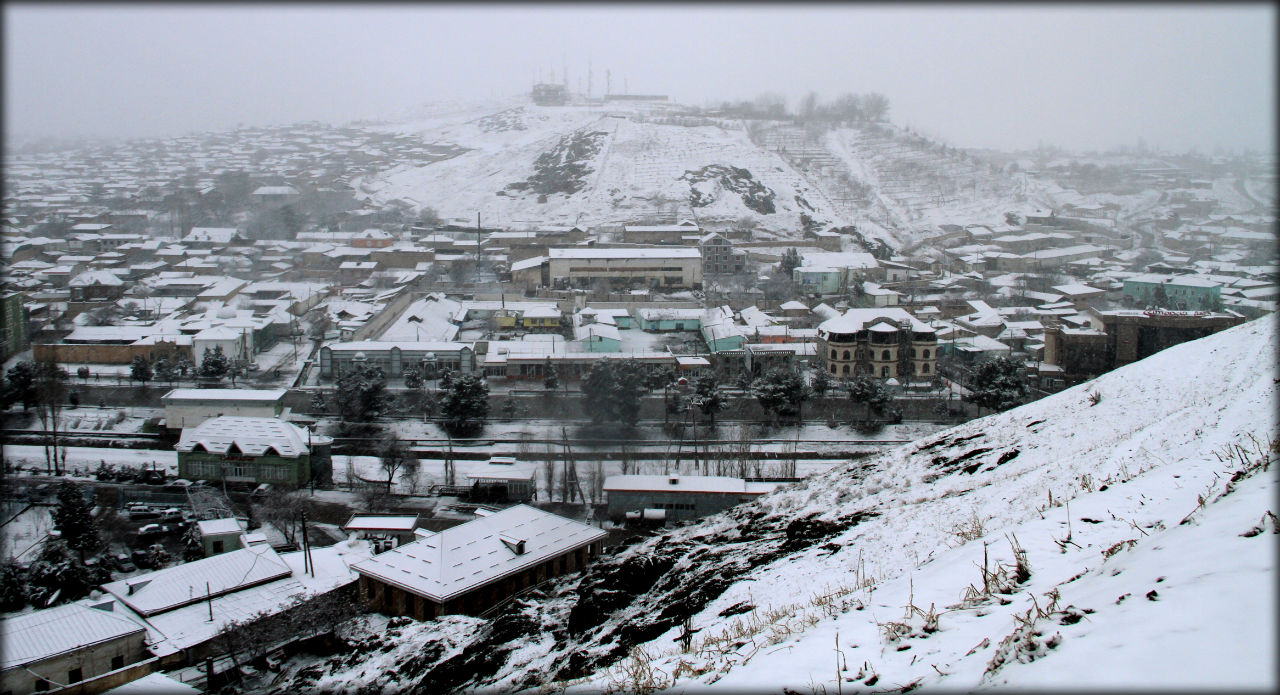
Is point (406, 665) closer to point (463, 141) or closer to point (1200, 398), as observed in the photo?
point (1200, 398)

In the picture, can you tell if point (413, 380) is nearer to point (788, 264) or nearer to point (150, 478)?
point (150, 478)


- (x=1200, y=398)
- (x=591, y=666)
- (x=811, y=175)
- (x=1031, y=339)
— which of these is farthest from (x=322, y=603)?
(x=811, y=175)

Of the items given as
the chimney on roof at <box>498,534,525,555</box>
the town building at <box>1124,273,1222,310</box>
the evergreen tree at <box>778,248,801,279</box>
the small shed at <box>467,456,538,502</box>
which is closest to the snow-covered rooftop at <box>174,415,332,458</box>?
the small shed at <box>467,456,538,502</box>

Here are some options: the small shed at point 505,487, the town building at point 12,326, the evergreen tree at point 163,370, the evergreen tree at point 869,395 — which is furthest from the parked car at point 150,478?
the evergreen tree at point 869,395

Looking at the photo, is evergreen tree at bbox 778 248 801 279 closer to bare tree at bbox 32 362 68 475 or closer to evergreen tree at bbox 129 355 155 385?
evergreen tree at bbox 129 355 155 385

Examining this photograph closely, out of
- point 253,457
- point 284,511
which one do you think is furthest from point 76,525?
point 253,457

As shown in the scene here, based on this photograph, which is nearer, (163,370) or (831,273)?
(163,370)
